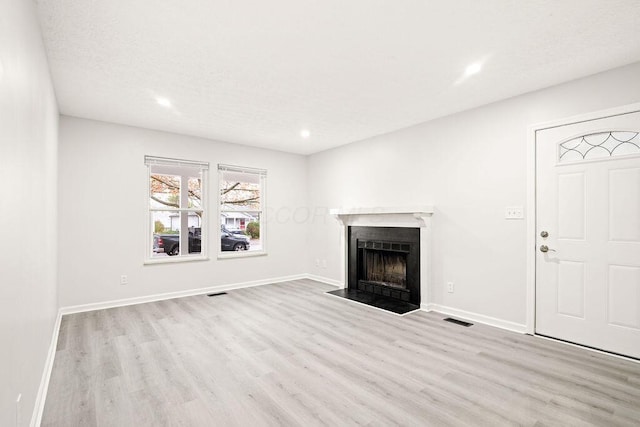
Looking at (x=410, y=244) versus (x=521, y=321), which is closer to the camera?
(x=521, y=321)

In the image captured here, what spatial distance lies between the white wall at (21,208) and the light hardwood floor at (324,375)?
0.55m

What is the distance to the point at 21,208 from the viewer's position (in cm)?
Result: 155

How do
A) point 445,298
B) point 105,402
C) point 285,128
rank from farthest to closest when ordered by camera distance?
point 285,128
point 445,298
point 105,402

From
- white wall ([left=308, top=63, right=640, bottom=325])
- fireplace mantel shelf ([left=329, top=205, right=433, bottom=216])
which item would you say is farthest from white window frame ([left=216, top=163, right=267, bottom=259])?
white wall ([left=308, top=63, right=640, bottom=325])

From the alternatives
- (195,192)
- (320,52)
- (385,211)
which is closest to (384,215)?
(385,211)

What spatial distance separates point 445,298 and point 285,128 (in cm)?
312

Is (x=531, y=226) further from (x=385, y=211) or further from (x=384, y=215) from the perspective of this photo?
(x=384, y=215)

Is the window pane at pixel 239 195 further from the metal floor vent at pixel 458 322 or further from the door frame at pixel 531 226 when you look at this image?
the door frame at pixel 531 226

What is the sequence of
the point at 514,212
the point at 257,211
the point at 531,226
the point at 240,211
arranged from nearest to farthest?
the point at 531,226 → the point at 514,212 → the point at 240,211 → the point at 257,211

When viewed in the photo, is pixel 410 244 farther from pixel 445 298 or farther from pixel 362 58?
pixel 362 58

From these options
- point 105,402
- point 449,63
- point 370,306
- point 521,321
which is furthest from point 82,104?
point 521,321

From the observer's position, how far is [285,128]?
179 inches

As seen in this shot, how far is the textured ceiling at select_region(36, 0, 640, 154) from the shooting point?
2.05 m

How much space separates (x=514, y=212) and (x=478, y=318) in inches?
49.8
